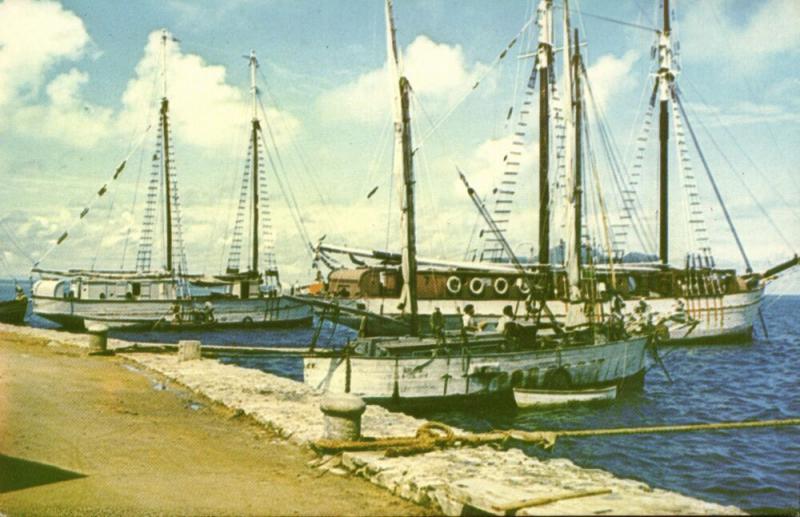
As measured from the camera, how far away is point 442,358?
18.4 metres

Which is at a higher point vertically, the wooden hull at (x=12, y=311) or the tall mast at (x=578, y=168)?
the tall mast at (x=578, y=168)

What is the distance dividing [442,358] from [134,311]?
120ft

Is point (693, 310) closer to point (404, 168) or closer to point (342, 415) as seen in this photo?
point (404, 168)

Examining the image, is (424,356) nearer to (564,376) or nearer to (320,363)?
(320,363)

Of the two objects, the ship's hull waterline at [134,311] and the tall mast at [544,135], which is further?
the ship's hull waterline at [134,311]

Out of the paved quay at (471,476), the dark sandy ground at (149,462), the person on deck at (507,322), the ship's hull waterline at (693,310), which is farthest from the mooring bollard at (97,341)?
the ship's hull waterline at (693,310)

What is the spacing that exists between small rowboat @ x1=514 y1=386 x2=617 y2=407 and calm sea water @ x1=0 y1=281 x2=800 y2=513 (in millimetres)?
301

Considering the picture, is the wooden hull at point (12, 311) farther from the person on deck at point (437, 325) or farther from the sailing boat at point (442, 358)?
the person on deck at point (437, 325)

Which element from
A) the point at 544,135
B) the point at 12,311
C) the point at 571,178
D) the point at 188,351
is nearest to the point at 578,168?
the point at 571,178

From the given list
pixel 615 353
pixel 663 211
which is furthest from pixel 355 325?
pixel 663 211

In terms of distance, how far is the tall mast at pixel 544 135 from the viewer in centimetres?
3309

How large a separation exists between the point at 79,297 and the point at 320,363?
3809 centimetres

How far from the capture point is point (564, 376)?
2100 centimetres

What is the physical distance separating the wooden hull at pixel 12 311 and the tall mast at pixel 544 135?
1409 inches
